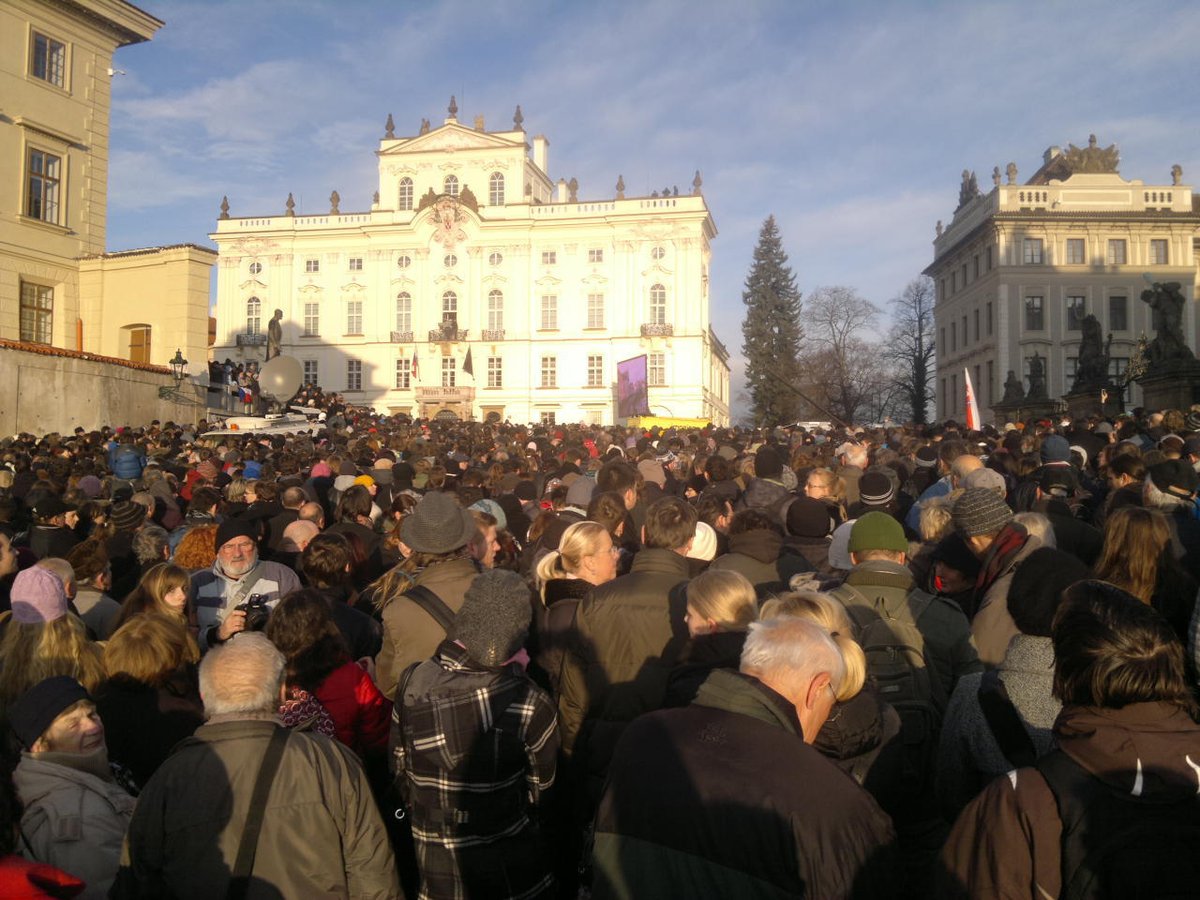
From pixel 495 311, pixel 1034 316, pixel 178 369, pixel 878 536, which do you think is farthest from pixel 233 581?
pixel 1034 316

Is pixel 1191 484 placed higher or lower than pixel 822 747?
higher

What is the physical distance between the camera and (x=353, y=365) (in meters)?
63.3

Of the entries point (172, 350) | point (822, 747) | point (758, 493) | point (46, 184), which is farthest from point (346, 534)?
point (46, 184)

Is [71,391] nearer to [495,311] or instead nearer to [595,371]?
[595,371]

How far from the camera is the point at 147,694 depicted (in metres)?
3.84

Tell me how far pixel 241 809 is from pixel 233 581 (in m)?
2.96

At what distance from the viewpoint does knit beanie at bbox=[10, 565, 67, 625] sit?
13.2 ft

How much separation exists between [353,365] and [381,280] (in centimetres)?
583

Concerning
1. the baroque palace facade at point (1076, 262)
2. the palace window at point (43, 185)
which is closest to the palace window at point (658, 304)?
the baroque palace facade at point (1076, 262)

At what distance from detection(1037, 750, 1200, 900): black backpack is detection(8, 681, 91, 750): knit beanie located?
9.48 ft

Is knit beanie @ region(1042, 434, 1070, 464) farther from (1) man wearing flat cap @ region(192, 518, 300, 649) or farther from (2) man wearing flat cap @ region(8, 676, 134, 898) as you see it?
(2) man wearing flat cap @ region(8, 676, 134, 898)

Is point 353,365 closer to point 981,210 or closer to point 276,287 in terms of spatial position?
point 276,287

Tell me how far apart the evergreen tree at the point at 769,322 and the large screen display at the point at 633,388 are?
31225 millimetres

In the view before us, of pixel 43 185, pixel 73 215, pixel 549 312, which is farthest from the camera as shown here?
pixel 549 312
